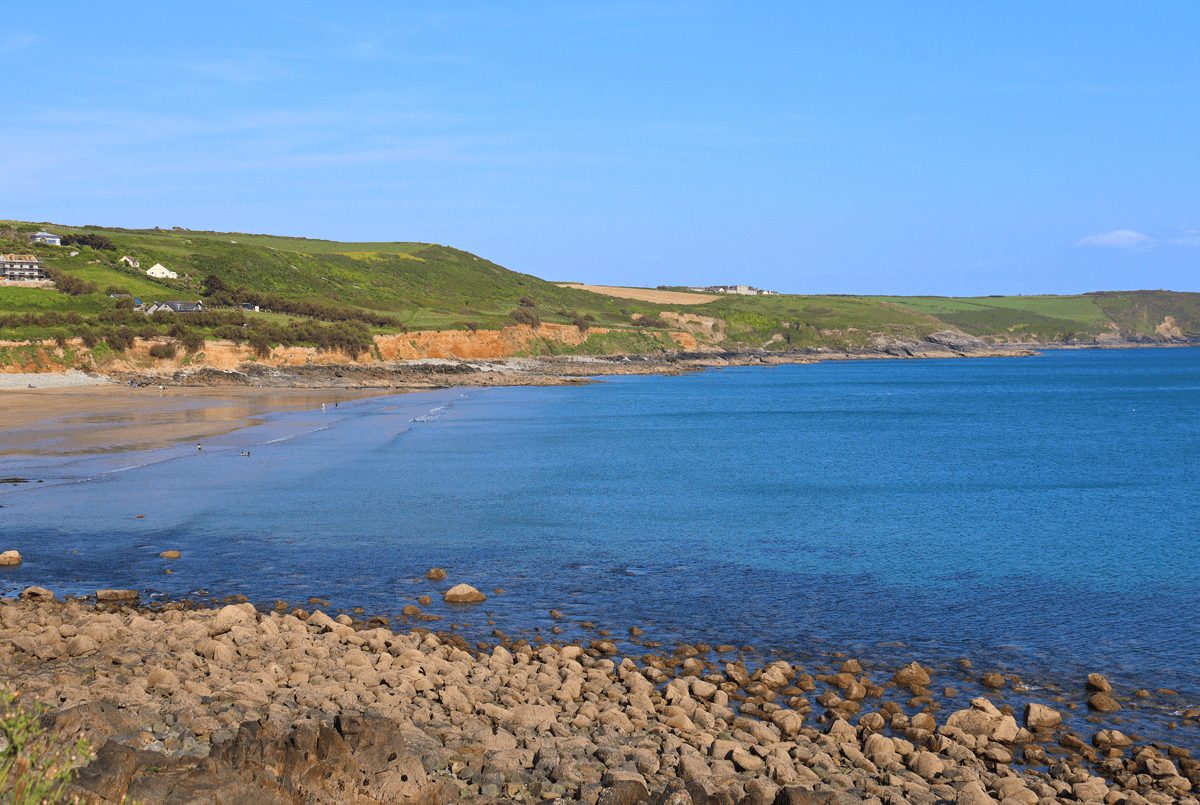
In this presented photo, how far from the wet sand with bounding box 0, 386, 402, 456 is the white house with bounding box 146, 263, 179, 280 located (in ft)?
165

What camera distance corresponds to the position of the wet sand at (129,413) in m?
47.8

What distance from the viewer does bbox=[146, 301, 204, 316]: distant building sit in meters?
107

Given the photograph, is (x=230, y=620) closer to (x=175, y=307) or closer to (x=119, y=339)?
(x=119, y=339)

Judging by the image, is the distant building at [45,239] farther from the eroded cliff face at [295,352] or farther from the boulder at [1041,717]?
the boulder at [1041,717]

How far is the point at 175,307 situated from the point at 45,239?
139 ft

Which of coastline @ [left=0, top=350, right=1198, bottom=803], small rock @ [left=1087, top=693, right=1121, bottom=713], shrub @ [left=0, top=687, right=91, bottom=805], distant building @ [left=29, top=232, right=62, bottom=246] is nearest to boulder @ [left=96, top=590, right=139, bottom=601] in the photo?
coastline @ [left=0, top=350, right=1198, bottom=803]

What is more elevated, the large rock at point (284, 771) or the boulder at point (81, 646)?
the large rock at point (284, 771)

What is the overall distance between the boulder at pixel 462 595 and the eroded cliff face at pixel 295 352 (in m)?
83.1

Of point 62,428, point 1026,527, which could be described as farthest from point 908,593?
point 62,428

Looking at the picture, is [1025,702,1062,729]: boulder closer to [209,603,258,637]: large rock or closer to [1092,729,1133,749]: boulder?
[1092,729,1133,749]: boulder

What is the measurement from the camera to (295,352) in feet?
354

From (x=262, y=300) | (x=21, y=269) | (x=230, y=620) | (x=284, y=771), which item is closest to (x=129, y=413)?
(x=230, y=620)

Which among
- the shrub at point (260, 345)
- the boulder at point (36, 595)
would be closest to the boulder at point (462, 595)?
the boulder at point (36, 595)

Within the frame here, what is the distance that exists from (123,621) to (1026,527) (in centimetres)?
2713
